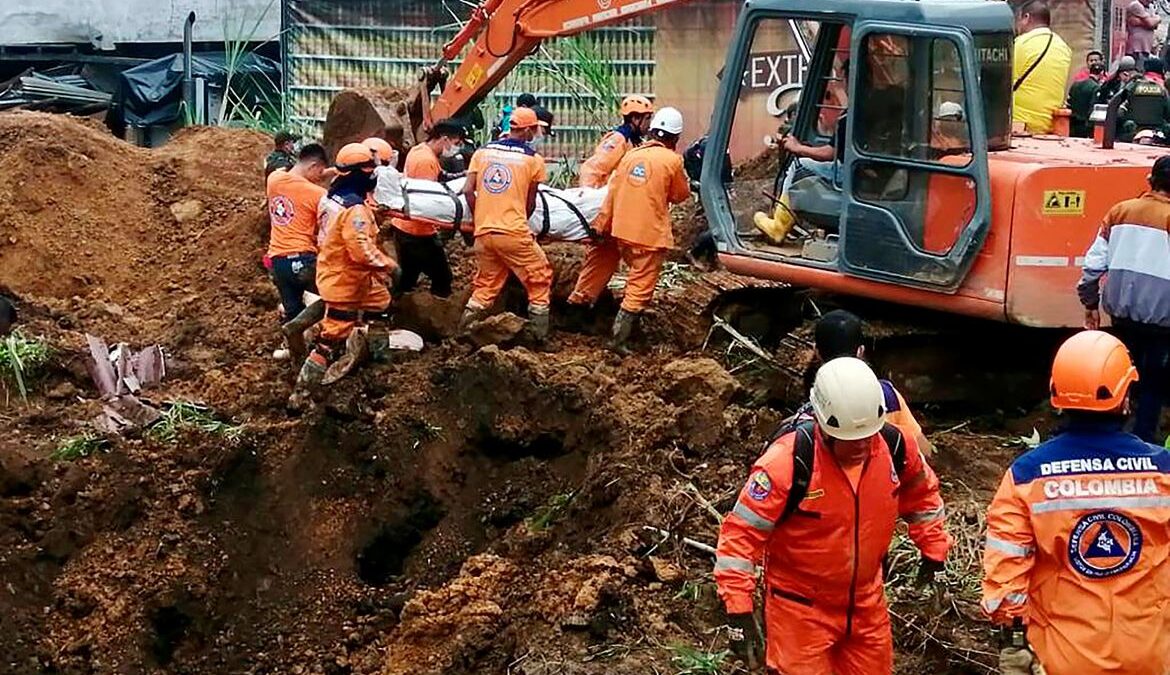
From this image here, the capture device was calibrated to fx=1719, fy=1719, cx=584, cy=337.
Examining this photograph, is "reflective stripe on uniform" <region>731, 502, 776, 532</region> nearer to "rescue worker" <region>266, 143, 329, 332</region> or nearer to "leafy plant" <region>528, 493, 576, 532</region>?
"leafy plant" <region>528, 493, 576, 532</region>

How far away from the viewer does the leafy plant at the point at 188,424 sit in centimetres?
990

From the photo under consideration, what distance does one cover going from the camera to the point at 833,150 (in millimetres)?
9484

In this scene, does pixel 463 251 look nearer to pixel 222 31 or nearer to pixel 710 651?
pixel 710 651

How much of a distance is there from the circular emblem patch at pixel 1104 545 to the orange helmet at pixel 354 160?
→ 240 inches

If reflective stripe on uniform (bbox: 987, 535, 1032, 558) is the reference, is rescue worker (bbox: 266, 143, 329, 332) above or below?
below

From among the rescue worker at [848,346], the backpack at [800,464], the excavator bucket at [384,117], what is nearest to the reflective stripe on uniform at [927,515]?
the rescue worker at [848,346]

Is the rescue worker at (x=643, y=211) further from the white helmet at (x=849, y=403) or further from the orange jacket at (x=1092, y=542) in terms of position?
the orange jacket at (x=1092, y=542)

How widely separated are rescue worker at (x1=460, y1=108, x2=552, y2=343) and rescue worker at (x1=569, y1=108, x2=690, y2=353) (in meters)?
0.48

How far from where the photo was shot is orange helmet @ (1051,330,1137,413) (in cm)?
506

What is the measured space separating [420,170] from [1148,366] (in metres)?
5.31

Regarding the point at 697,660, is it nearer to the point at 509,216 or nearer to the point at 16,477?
the point at 509,216

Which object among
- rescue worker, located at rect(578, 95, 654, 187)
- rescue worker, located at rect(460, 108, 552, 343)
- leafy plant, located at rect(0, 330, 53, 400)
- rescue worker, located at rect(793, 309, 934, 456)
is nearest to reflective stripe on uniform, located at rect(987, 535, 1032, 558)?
rescue worker, located at rect(793, 309, 934, 456)

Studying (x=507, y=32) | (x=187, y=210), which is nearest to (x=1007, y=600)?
(x=507, y=32)

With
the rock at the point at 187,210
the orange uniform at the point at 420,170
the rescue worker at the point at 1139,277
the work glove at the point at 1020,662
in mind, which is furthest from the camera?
the rock at the point at 187,210
